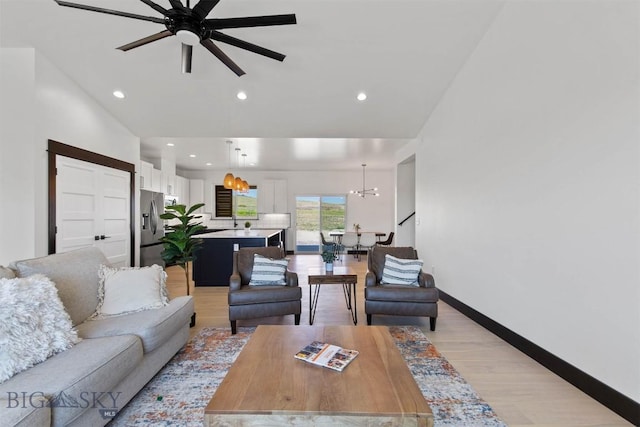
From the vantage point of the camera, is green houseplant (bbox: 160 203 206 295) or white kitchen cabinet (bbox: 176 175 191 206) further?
white kitchen cabinet (bbox: 176 175 191 206)

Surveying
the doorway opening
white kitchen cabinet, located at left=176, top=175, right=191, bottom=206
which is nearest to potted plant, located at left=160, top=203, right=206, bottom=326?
white kitchen cabinet, located at left=176, top=175, right=191, bottom=206

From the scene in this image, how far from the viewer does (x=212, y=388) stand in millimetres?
2076

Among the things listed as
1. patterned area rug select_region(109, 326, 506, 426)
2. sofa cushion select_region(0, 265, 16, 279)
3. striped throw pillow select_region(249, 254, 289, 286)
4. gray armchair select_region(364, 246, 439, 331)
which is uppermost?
sofa cushion select_region(0, 265, 16, 279)

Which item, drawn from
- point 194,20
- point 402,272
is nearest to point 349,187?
point 402,272

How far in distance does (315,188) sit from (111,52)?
6372 mm

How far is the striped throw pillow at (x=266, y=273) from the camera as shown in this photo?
329 centimetres

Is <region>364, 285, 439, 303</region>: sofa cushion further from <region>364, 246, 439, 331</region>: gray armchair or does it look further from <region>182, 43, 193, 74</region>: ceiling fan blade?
<region>182, 43, 193, 74</region>: ceiling fan blade

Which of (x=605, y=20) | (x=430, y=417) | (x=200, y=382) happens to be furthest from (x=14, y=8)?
(x=605, y=20)

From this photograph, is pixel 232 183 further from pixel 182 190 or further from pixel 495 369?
pixel 495 369

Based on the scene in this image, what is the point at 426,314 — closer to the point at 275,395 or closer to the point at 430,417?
the point at 430,417

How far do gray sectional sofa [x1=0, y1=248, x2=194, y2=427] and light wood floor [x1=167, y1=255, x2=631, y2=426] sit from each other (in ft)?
3.36

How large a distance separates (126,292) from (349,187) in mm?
7482

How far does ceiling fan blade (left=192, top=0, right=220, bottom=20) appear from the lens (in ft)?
5.95

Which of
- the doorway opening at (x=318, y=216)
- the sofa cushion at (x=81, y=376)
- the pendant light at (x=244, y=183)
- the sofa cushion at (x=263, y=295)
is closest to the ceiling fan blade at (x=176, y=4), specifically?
the sofa cushion at (x=81, y=376)
